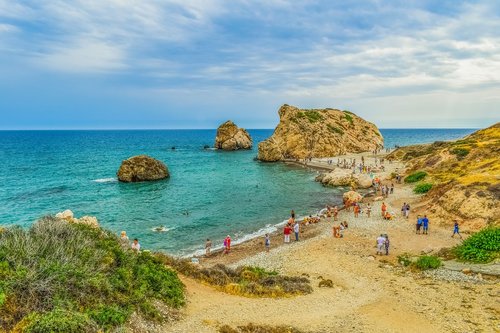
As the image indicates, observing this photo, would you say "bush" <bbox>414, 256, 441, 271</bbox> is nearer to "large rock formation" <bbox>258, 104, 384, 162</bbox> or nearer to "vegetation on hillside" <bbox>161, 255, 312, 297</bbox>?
"vegetation on hillside" <bbox>161, 255, 312, 297</bbox>

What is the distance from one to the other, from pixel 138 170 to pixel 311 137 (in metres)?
49.3

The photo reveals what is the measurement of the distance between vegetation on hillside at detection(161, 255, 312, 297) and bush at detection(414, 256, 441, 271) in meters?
6.93

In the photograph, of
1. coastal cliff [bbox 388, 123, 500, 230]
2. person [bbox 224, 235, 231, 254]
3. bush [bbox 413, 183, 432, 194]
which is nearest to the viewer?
person [bbox 224, 235, 231, 254]

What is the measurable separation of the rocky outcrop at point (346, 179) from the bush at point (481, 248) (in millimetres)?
31737

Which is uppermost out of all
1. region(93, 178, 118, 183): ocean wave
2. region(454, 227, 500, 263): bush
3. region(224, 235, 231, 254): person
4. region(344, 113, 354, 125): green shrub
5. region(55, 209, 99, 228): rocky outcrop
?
region(344, 113, 354, 125): green shrub

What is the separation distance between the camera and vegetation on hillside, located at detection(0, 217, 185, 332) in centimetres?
1056

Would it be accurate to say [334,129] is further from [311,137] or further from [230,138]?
[230,138]

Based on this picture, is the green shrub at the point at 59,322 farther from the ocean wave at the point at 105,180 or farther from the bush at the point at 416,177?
the ocean wave at the point at 105,180

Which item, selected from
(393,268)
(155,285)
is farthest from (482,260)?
(155,285)

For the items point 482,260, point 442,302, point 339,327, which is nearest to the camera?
point 339,327

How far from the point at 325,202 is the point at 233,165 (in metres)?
39.2

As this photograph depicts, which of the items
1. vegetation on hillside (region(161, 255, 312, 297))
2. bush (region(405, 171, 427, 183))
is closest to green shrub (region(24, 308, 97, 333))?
vegetation on hillside (region(161, 255, 312, 297))

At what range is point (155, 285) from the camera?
14.8 m

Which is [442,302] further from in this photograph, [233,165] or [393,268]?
[233,165]
